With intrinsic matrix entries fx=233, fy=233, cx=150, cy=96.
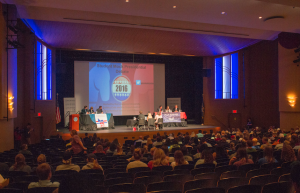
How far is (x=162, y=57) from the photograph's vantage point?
1728cm

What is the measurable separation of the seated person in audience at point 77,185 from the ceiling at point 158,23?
6835 mm

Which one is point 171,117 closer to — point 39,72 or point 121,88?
point 121,88

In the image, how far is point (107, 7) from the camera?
8445mm

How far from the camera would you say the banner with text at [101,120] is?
42.8 ft

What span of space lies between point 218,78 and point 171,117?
16.9 ft

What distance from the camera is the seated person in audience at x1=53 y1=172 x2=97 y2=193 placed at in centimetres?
254

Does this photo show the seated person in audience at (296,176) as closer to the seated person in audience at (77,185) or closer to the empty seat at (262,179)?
the empty seat at (262,179)

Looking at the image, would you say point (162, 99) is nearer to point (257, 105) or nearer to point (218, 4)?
point (257, 105)

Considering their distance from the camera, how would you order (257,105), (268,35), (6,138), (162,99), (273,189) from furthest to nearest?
(162,99), (257,105), (268,35), (6,138), (273,189)

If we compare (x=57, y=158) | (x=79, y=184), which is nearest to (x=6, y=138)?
(x=57, y=158)

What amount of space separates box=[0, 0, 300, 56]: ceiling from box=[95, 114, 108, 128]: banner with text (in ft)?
13.8

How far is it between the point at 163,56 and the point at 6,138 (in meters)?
11.8

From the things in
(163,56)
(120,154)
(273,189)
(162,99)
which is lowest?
(120,154)

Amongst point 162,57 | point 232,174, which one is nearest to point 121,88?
point 162,57
